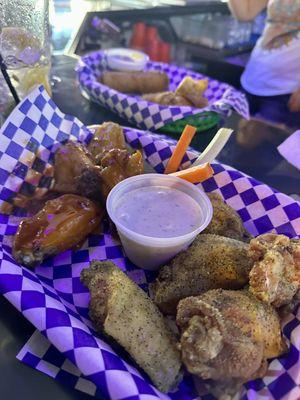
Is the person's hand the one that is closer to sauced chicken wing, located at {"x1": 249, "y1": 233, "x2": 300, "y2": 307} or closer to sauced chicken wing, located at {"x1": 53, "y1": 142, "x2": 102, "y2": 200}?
sauced chicken wing, located at {"x1": 53, "y1": 142, "x2": 102, "y2": 200}

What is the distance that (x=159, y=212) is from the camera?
59.2 inches

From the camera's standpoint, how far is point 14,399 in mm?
1011

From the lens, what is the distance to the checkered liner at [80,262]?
1.05 metres

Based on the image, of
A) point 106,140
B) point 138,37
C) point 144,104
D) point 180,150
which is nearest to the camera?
point 180,150

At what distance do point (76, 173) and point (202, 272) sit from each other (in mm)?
726

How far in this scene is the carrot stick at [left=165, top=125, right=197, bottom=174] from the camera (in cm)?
180

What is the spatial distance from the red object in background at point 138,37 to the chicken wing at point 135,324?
4.37 m

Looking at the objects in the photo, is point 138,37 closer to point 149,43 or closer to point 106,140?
point 149,43

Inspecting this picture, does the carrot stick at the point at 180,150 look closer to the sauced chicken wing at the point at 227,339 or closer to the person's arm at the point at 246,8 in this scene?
the sauced chicken wing at the point at 227,339

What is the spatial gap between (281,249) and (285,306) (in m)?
0.19

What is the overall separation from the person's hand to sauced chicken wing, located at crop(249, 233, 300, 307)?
2.45 meters

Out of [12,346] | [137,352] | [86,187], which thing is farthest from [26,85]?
[137,352]

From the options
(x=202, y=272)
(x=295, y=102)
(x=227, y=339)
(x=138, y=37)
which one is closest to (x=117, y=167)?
(x=202, y=272)

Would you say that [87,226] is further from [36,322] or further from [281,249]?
[281,249]
